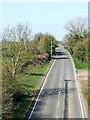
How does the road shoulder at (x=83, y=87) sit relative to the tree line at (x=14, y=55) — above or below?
below

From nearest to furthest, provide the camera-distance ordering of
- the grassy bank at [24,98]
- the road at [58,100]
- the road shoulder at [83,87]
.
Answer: the grassy bank at [24,98], the road at [58,100], the road shoulder at [83,87]

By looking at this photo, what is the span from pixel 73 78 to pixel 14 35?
12840mm

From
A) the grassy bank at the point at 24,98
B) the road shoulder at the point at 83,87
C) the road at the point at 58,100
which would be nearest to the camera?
the grassy bank at the point at 24,98

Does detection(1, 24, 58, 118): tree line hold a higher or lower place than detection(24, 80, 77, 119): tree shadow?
higher

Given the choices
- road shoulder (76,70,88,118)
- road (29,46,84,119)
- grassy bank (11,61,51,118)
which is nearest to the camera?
grassy bank (11,61,51,118)

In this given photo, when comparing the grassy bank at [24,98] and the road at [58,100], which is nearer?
the grassy bank at [24,98]

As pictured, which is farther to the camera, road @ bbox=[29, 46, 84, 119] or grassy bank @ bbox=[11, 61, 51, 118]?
road @ bbox=[29, 46, 84, 119]

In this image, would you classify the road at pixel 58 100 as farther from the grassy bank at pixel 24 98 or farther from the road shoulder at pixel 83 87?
the grassy bank at pixel 24 98

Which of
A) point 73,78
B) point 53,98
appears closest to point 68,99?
point 53,98

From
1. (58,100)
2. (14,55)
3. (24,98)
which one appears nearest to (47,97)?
(58,100)

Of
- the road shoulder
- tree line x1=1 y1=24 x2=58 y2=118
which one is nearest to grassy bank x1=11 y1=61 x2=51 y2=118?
tree line x1=1 y1=24 x2=58 y2=118

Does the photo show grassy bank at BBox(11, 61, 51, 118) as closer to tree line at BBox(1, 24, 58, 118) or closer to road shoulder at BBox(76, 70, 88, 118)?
tree line at BBox(1, 24, 58, 118)

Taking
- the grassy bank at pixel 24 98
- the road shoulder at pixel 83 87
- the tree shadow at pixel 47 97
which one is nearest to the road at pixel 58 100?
the tree shadow at pixel 47 97

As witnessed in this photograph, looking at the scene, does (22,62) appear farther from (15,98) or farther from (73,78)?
(73,78)
